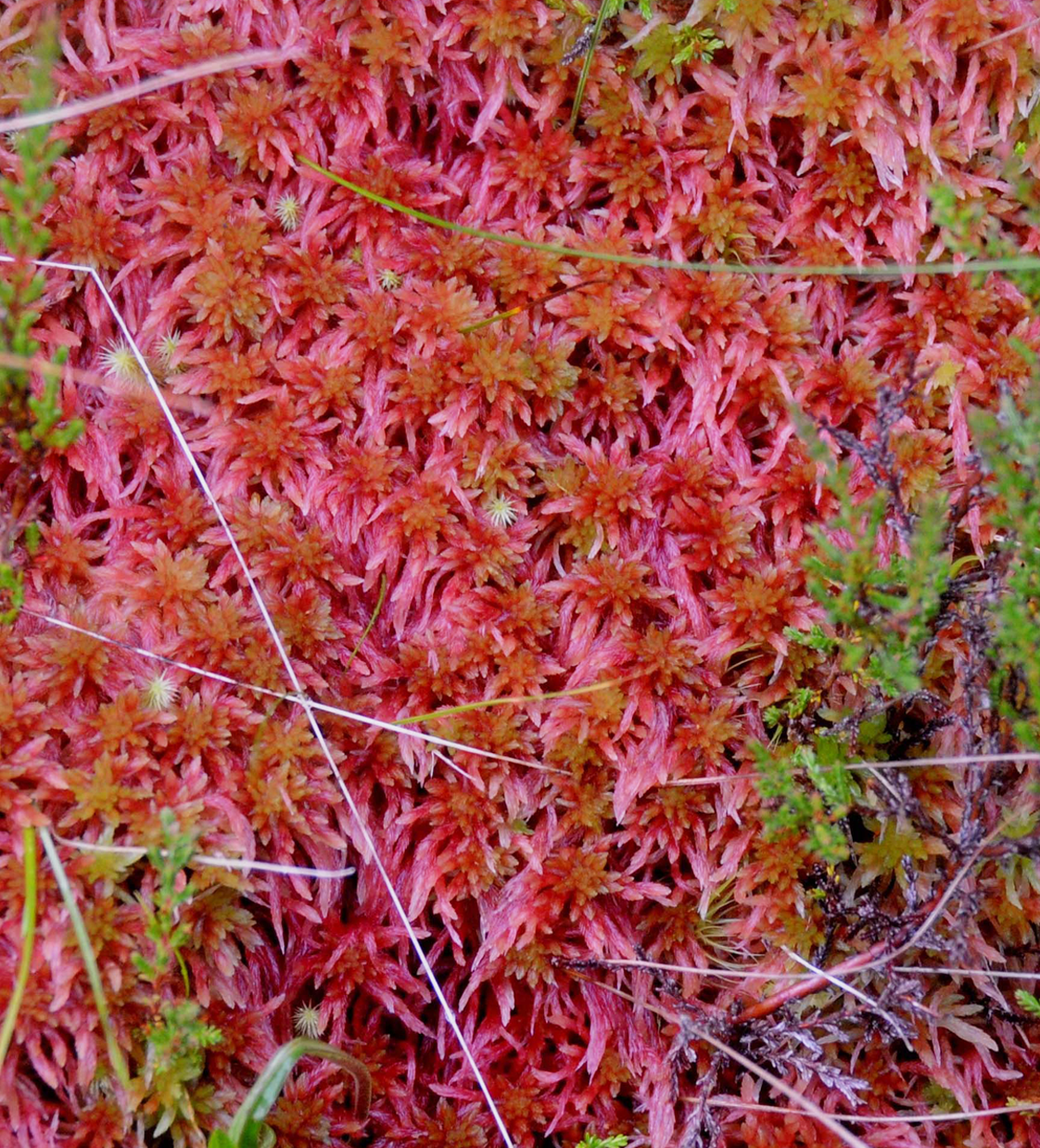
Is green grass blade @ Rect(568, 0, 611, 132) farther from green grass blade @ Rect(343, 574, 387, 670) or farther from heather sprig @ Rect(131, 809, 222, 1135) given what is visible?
heather sprig @ Rect(131, 809, 222, 1135)

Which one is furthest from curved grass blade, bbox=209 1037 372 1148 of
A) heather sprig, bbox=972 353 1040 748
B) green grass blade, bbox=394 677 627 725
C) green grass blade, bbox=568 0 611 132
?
green grass blade, bbox=568 0 611 132

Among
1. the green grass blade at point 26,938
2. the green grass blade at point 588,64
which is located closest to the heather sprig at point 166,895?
Result: the green grass blade at point 26,938

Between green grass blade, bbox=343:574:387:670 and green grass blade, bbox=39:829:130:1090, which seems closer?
green grass blade, bbox=39:829:130:1090

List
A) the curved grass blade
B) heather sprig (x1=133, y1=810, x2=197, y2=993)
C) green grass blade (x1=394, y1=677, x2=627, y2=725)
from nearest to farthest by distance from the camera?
1. heather sprig (x1=133, y1=810, x2=197, y2=993)
2. the curved grass blade
3. green grass blade (x1=394, y1=677, x2=627, y2=725)

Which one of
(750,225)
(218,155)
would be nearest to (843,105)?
(750,225)

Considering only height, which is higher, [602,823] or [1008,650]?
[1008,650]

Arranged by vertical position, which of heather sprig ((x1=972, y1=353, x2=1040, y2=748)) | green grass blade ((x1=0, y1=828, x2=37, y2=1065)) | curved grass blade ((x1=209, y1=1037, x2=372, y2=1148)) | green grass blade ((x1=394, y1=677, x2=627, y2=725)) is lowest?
curved grass blade ((x1=209, y1=1037, x2=372, y2=1148))

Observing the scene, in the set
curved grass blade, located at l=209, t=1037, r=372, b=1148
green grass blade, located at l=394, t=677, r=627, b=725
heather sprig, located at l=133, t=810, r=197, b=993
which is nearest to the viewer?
heather sprig, located at l=133, t=810, r=197, b=993

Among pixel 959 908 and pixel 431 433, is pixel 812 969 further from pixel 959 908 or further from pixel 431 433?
pixel 431 433

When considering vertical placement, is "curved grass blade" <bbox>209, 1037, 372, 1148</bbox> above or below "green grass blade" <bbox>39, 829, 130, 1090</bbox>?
→ below
